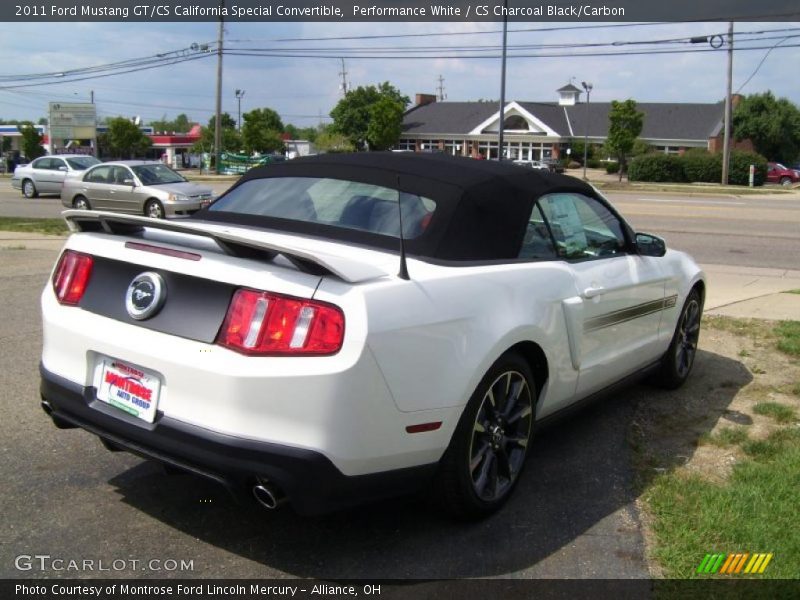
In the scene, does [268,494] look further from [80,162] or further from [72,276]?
[80,162]

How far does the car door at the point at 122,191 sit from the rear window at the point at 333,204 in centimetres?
1654

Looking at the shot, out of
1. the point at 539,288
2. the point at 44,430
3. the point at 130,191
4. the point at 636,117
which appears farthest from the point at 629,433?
the point at 636,117

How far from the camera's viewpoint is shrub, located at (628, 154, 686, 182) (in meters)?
50.5

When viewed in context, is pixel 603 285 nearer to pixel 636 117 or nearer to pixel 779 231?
pixel 779 231

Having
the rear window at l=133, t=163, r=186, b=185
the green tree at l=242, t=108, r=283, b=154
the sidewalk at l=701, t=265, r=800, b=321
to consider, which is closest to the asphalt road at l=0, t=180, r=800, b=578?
the sidewalk at l=701, t=265, r=800, b=321

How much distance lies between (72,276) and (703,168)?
5148 cm

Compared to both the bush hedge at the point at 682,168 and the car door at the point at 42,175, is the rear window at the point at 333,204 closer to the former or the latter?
the car door at the point at 42,175

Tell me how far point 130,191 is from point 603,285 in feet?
58.5

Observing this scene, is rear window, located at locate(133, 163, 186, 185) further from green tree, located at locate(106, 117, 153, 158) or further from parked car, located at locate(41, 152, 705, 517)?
green tree, located at locate(106, 117, 153, 158)

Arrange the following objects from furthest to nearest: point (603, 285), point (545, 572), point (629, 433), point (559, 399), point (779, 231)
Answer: point (779, 231) < point (629, 433) < point (603, 285) < point (559, 399) < point (545, 572)

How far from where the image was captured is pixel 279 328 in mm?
2986

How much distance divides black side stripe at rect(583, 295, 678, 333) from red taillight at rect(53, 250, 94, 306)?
2.49 m

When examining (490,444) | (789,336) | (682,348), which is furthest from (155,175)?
(490,444)

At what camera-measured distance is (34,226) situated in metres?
16.4
